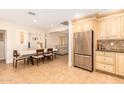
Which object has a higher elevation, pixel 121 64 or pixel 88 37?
pixel 88 37

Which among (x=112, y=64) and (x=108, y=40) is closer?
(x=112, y=64)

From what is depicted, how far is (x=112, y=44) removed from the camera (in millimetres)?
3635

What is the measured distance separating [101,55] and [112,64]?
0.47 metres

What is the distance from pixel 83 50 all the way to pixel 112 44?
3.68 feet

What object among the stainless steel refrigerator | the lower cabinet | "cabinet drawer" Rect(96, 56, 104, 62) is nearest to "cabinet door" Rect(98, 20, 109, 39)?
the stainless steel refrigerator

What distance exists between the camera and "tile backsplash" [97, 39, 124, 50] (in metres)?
3.39

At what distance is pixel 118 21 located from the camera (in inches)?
126

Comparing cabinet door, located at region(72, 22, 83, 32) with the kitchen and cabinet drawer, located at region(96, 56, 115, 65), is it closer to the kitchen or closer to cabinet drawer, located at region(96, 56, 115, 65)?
the kitchen

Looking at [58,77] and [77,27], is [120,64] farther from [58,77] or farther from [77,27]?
[77,27]

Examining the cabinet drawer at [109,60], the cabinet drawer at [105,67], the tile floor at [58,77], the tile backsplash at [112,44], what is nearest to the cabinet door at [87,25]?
the tile backsplash at [112,44]

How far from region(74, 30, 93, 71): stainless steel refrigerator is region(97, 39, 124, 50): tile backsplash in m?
0.49
